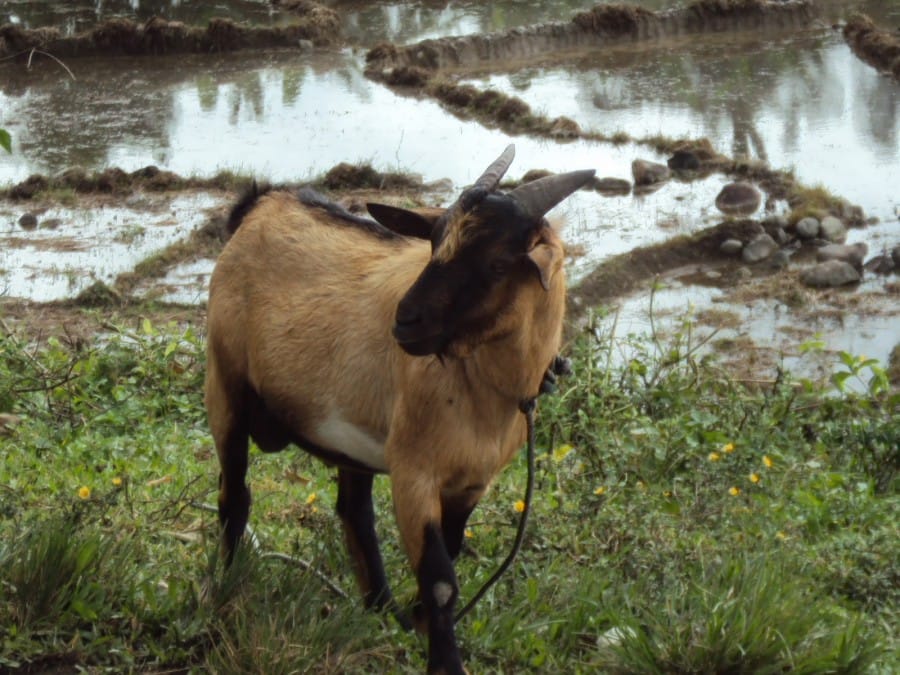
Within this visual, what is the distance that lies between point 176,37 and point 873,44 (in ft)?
32.2

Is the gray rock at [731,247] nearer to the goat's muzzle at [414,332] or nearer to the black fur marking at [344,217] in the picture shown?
the black fur marking at [344,217]

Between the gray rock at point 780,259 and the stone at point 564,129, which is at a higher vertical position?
the stone at point 564,129

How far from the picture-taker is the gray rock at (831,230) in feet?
39.5

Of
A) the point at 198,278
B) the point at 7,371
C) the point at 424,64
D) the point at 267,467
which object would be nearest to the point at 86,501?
the point at 267,467

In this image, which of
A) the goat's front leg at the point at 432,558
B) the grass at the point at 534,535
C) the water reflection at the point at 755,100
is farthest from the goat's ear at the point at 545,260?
the water reflection at the point at 755,100

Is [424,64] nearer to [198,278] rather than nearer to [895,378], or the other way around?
[198,278]

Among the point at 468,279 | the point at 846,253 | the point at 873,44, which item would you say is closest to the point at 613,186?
the point at 846,253

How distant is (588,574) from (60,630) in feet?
5.98

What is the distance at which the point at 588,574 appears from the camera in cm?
484

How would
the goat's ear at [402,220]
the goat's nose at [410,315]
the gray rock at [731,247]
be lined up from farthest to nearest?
the gray rock at [731,247]
the goat's ear at [402,220]
the goat's nose at [410,315]

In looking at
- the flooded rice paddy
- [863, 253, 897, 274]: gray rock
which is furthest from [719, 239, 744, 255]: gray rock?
[863, 253, 897, 274]: gray rock

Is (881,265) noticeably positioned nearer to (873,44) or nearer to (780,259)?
(780,259)

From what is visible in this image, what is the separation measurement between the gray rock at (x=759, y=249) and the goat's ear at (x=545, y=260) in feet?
26.3

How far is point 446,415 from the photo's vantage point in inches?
161
